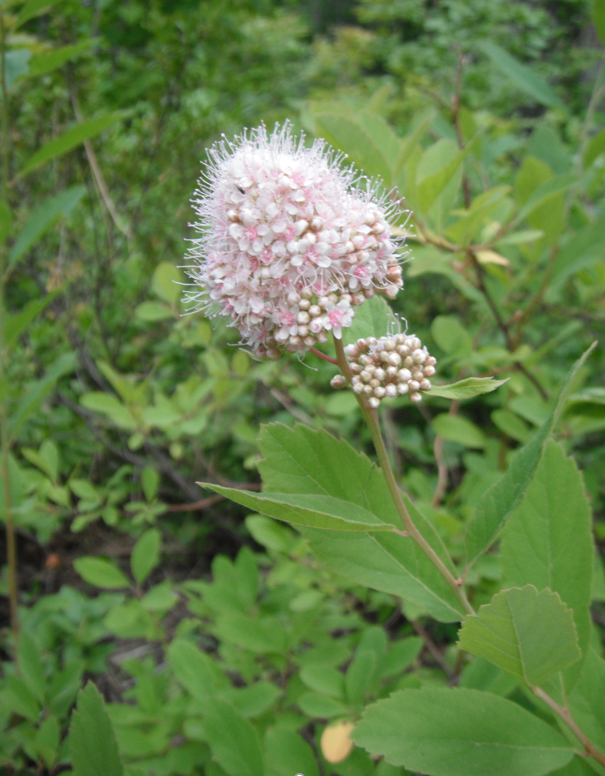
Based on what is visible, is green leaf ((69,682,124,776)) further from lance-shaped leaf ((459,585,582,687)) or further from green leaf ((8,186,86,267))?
green leaf ((8,186,86,267))

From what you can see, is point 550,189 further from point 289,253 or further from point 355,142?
point 289,253

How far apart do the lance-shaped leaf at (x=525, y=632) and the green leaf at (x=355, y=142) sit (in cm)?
73

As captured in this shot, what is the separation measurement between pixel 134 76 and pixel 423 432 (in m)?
2.08

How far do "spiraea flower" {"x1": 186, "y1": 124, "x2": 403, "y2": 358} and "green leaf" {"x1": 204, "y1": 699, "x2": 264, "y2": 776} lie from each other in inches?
23.2

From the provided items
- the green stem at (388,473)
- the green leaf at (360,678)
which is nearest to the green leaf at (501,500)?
the green stem at (388,473)

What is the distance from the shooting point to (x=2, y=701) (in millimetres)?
1104

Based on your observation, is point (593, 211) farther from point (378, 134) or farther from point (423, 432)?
point (378, 134)

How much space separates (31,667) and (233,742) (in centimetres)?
61

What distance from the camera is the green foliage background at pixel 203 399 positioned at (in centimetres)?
110

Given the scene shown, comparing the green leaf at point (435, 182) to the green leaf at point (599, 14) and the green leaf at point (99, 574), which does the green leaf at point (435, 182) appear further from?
the green leaf at point (99, 574)

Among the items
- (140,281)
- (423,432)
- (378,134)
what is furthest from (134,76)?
(423,432)

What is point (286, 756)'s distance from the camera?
0.86 meters

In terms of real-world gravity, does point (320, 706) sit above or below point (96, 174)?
below

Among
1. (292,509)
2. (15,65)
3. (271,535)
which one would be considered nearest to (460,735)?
(292,509)
